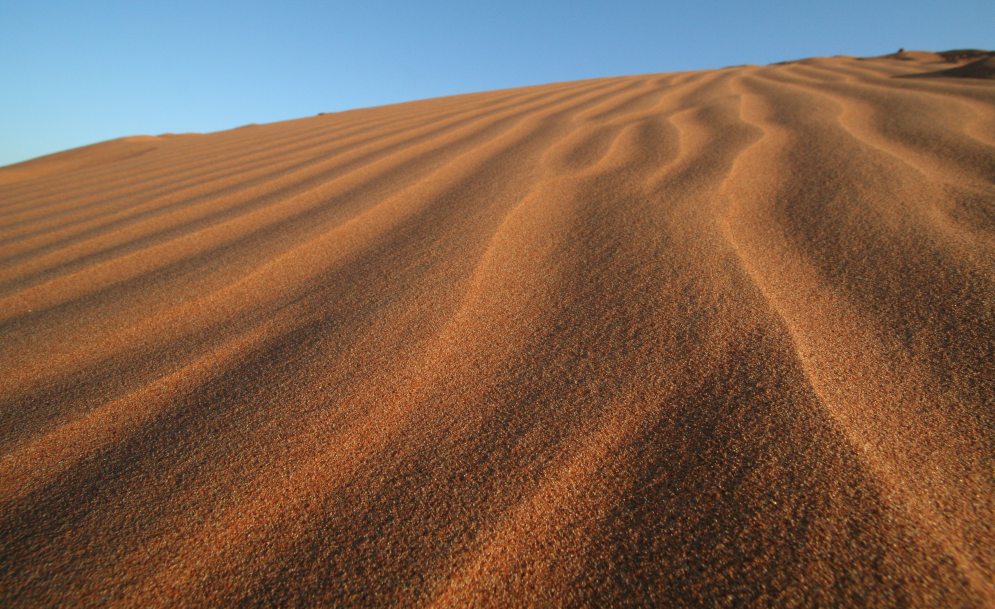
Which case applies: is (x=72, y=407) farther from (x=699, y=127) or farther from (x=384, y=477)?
(x=699, y=127)

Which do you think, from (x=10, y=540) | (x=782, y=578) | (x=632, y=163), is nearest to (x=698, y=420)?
(x=782, y=578)

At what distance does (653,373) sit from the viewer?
0.73 metres

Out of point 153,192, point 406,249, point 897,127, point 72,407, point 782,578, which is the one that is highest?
point 153,192

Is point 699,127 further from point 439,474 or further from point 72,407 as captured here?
point 72,407

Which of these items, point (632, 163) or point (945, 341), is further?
point (632, 163)

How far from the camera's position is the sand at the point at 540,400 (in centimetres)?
48

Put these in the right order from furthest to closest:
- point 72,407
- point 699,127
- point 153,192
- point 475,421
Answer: point 153,192, point 699,127, point 72,407, point 475,421

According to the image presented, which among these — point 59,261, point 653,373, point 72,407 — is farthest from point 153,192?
point 653,373

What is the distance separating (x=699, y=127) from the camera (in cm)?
219

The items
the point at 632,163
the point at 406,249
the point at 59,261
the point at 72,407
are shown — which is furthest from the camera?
the point at 632,163

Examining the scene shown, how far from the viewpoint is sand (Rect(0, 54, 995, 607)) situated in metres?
0.48

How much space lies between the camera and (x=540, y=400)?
712 mm

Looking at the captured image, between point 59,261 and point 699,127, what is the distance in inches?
105

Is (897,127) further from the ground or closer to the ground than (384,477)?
further from the ground
